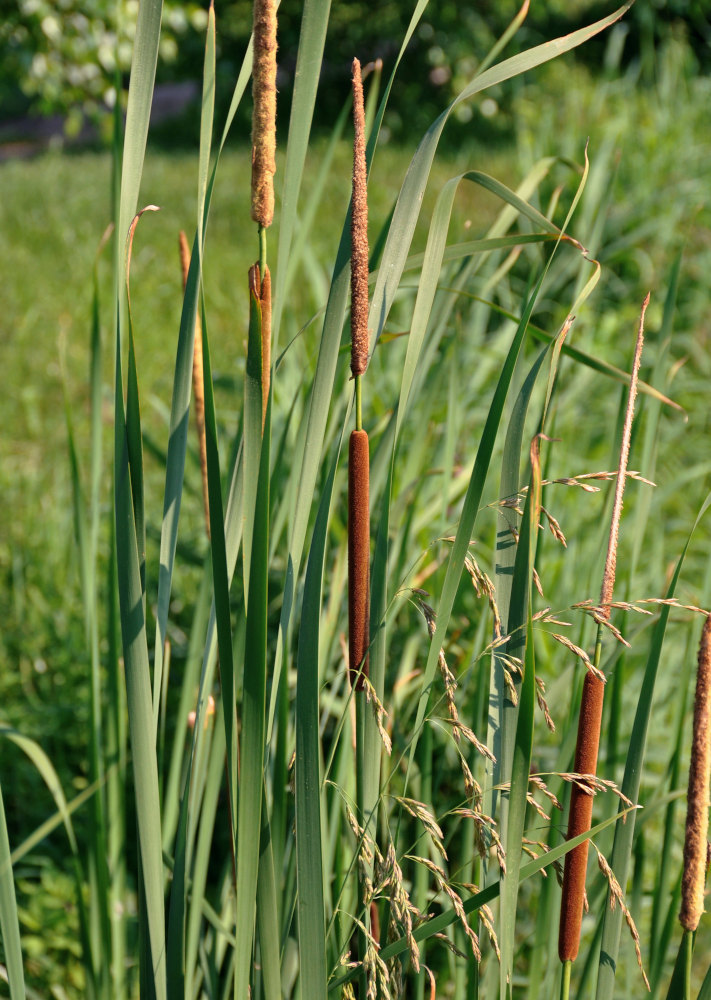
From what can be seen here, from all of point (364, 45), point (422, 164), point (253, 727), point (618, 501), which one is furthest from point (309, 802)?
point (364, 45)

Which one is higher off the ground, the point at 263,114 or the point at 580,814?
the point at 263,114

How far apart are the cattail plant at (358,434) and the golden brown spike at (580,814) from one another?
156mm

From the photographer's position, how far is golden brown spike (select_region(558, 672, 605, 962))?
0.61 metres

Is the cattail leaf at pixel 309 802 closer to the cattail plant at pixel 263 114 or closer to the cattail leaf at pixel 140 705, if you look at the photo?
the cattail leaf at pixel 140 705

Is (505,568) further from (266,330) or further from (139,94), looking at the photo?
(139,94)

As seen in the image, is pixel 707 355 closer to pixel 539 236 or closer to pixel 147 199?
pixel 539 236

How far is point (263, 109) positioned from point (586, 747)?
1.53ft

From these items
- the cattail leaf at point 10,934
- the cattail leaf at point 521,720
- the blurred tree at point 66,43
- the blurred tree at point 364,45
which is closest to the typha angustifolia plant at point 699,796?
the cattail leaf at point 521,720

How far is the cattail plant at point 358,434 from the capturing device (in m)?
0.58

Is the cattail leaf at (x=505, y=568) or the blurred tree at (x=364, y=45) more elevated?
the blurred tree at (x=364, y=45)

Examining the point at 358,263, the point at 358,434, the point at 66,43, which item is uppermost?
the point at 66,43

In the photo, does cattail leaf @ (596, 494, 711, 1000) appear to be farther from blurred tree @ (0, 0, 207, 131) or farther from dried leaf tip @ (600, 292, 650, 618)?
blurred tree @ (0, 0, 207, 131)

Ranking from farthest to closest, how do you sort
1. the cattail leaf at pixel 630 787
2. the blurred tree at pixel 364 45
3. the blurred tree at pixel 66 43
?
the blurred tree at pixel 364 45 → the blurred tree at pixel 66 43 → the cattail leaf at pixel 630 787

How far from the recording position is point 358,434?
2.00 ft
